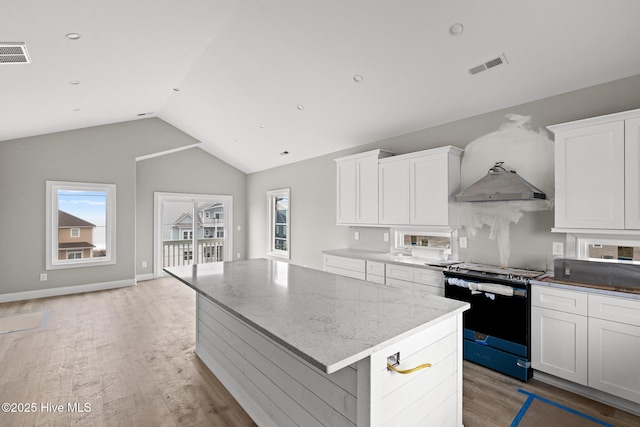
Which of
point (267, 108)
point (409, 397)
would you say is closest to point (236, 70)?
point (267, 108)

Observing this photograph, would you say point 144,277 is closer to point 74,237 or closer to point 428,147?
point 74,237

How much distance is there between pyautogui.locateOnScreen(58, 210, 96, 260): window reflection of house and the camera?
5582mm

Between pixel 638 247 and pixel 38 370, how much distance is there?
5391 mm

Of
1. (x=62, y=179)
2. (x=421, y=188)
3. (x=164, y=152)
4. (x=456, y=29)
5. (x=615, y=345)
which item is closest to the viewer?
(x=615, y=345)

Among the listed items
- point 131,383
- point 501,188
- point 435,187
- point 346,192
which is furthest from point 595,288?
point 131,383

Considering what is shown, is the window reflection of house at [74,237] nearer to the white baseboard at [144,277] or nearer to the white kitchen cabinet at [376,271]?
the white baseboard at [144,277]

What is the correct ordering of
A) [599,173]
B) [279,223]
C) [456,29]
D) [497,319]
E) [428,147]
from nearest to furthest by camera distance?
[599,173]
[456,29]
[497,319]
[428,147]
[279,223]

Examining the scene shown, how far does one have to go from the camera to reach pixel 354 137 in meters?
4.90

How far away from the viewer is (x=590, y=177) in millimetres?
2559

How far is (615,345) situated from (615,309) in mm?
262

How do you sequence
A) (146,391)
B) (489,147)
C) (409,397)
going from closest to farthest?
(409,397)
(146,391)
(489,147)

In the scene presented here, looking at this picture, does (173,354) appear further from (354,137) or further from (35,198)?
(35,198)

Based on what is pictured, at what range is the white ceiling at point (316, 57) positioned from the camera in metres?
2.42

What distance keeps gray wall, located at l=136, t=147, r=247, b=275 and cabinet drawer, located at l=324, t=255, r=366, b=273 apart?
421 centimetres
